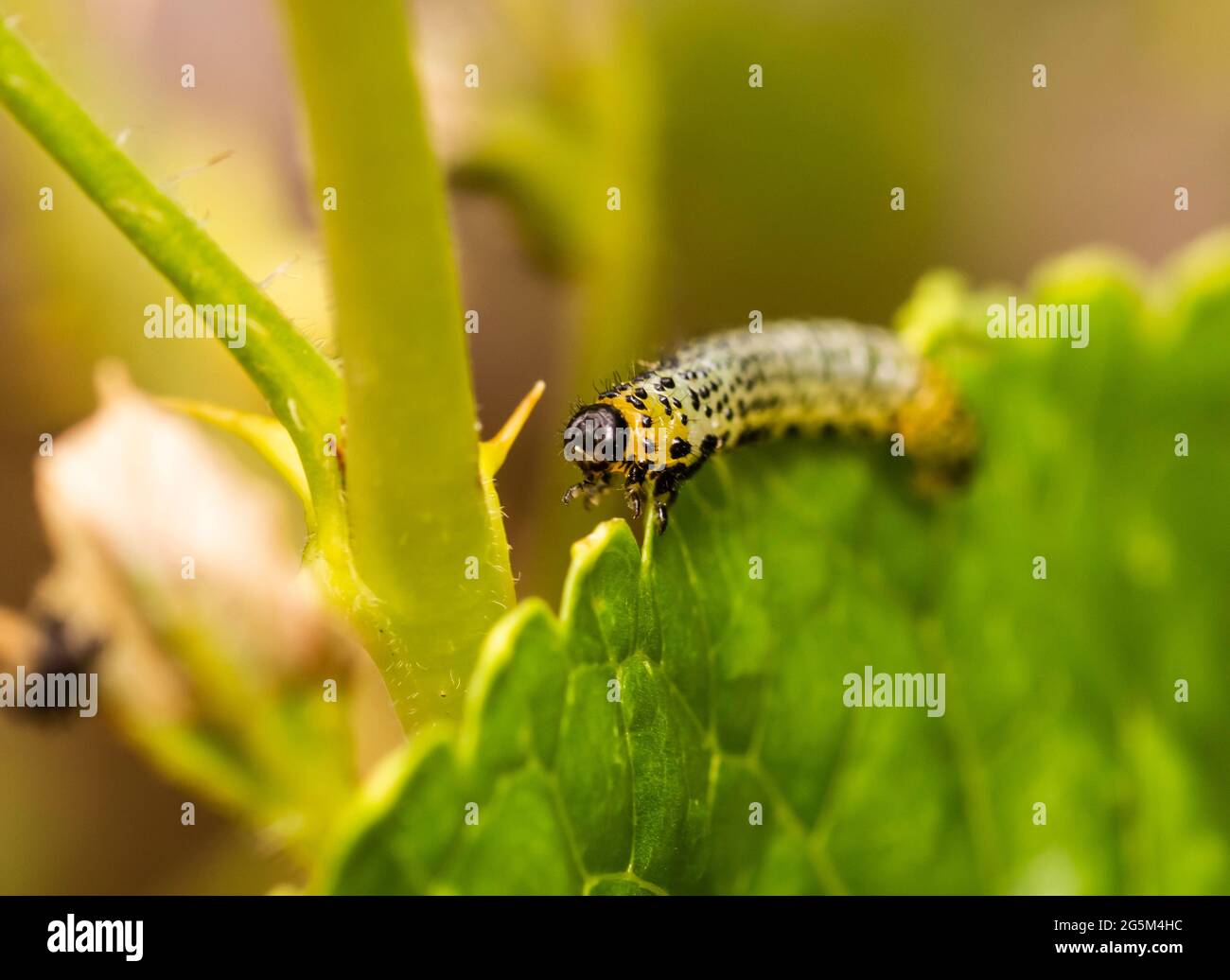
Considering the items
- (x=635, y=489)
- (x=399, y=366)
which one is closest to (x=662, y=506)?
(x=635, y=489)

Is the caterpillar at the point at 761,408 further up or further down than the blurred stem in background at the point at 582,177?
further down

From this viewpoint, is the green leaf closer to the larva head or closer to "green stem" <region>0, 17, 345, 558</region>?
the larva head

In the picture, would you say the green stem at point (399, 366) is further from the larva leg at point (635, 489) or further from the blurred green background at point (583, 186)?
the larva leg at point (635, 489)

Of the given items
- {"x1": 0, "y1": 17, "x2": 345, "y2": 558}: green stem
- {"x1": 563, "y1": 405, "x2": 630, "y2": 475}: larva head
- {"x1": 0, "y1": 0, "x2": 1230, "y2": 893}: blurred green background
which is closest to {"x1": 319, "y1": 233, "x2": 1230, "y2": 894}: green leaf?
{"x1": 563, "y1": 405, "x2": 630, "y2": 475}: larva head

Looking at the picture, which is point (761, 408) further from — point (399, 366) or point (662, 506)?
point (399, 366)

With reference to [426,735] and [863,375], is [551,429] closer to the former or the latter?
[863,375]

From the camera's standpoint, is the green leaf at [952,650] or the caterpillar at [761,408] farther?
the caterpillar at [761,408]

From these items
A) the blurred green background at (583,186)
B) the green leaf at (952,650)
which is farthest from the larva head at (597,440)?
the blurred green background at (583,186)
